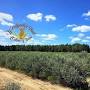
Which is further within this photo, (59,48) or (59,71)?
(59,48)

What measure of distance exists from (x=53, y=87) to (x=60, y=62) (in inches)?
127

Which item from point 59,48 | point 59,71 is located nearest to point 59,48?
point 59,48

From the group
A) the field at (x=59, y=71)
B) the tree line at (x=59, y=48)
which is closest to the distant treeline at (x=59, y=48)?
the tree line at (x=59, y=48)

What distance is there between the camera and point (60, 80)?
16297 millimetres

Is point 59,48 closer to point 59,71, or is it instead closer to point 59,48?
point 59,48

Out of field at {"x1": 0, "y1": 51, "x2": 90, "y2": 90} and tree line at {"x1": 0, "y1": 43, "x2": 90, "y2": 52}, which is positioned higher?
tree line at {"x1": 0, "y1": 43, "x2": 90, "y2": 52}

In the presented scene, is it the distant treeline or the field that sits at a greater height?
the distant treeline

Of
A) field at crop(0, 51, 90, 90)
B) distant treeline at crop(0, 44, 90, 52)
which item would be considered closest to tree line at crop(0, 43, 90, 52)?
Answer: distant treeline at crop(0, 44, 90, 52)

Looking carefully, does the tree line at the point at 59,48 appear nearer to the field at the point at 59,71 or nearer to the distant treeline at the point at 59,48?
the distant treeline at the point at 59,48

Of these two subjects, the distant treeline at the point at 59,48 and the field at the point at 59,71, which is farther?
the distant treeline at the point at 59,48

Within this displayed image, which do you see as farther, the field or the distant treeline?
the distant treeline

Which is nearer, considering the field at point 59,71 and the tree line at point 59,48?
the field at point 59,71

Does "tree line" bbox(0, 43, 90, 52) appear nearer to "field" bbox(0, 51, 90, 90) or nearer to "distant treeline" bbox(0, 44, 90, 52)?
"distant treeline" bbox(0, 44, 90, 52)

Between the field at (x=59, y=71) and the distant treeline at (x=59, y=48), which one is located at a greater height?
the distant treeline at (x=59, y=48)
